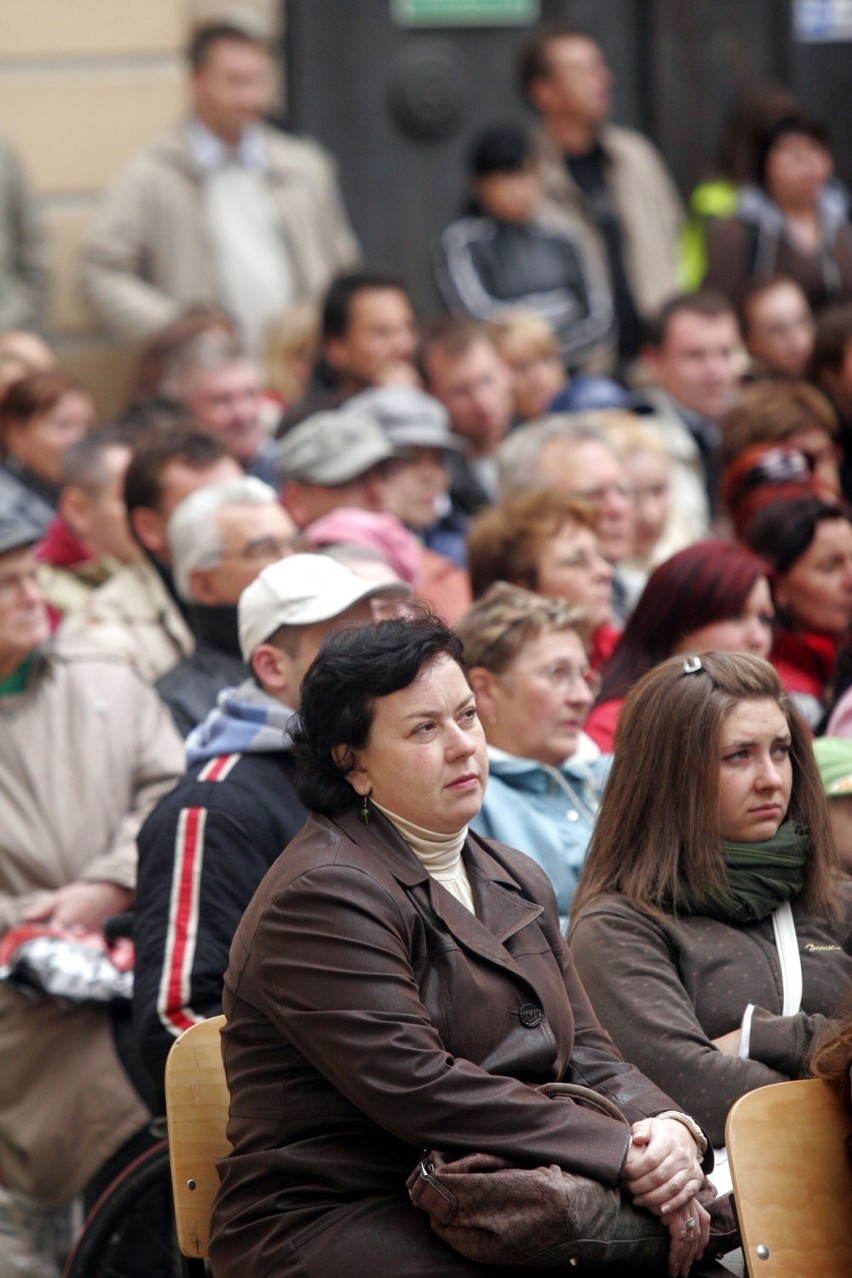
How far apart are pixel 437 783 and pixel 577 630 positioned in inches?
54.8

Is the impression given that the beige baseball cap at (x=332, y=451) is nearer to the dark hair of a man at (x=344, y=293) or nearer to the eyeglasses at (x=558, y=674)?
the dark hair of a man at (x=344, y=293)

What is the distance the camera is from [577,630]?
4.51m

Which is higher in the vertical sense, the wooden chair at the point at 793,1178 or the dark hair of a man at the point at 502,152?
the dark hair of a man at the point at 502,152

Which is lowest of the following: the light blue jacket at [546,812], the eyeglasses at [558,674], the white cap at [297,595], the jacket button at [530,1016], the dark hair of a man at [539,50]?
the light blue jacket at [546,812]

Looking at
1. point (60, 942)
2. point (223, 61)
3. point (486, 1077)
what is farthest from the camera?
point (223, 61)

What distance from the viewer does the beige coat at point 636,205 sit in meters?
8.84

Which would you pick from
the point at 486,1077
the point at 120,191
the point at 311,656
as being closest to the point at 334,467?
the point at 311,656

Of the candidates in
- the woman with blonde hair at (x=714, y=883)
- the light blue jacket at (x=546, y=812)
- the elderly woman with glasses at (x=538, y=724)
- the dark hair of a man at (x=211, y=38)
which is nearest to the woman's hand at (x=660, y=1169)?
the woman with blonde hair at (x=714, y=883)

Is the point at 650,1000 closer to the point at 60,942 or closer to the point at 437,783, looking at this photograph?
the point at 437,783

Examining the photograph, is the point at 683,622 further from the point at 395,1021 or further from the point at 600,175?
the point at 600,175

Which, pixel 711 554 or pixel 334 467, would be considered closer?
pixel 711 554

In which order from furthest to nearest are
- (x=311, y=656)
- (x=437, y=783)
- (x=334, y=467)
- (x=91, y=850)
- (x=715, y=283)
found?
(x=715, y=283), (x=334, y=467), (x=91, y=850), (x=311, y=656), (x=437, y=783)

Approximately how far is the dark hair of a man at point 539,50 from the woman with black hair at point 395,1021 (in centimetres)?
602

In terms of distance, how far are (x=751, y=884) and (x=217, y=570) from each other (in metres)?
1.77
